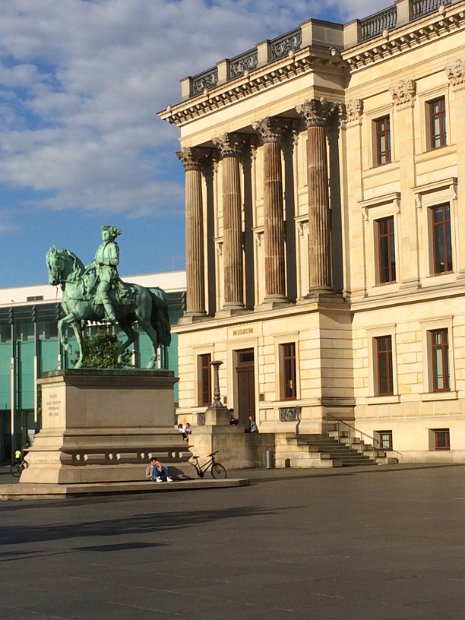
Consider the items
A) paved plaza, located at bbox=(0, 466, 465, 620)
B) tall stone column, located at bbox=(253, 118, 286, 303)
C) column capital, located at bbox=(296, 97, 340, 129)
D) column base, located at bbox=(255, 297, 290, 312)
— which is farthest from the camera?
tall stone column, located at bbox=(253, 118, 286, 303)

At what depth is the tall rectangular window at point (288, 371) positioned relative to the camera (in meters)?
62.1

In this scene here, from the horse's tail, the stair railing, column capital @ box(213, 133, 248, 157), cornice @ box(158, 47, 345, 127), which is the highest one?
cornice @ box(158, 47, 345, 127)

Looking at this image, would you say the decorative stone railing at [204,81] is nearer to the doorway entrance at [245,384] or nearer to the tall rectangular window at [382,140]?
the tall rectangular window at [382,140]

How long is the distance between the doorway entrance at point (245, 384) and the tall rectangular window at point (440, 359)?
1175cm

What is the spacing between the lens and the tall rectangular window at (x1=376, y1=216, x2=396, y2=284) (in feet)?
197

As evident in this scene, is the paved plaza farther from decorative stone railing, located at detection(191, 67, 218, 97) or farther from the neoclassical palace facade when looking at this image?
decorative stone railing, located at detection(191, 67, 218, 97)

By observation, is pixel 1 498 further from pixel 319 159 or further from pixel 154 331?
pixel 319 159

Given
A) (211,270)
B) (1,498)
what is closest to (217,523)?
(1,498)

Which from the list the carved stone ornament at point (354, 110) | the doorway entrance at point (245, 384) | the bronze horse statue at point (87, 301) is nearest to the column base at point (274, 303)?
the doorway entrance at point (245, 384)

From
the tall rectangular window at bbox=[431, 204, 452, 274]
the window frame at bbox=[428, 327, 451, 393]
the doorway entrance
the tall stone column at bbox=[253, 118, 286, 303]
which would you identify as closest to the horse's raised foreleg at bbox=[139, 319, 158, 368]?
the window frame at bbox=[428, 327, 451, 393]

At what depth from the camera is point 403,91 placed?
58938 millimetres

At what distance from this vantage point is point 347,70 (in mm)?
62219

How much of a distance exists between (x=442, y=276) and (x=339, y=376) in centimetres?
786

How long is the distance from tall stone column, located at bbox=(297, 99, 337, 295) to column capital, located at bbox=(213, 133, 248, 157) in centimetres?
644
